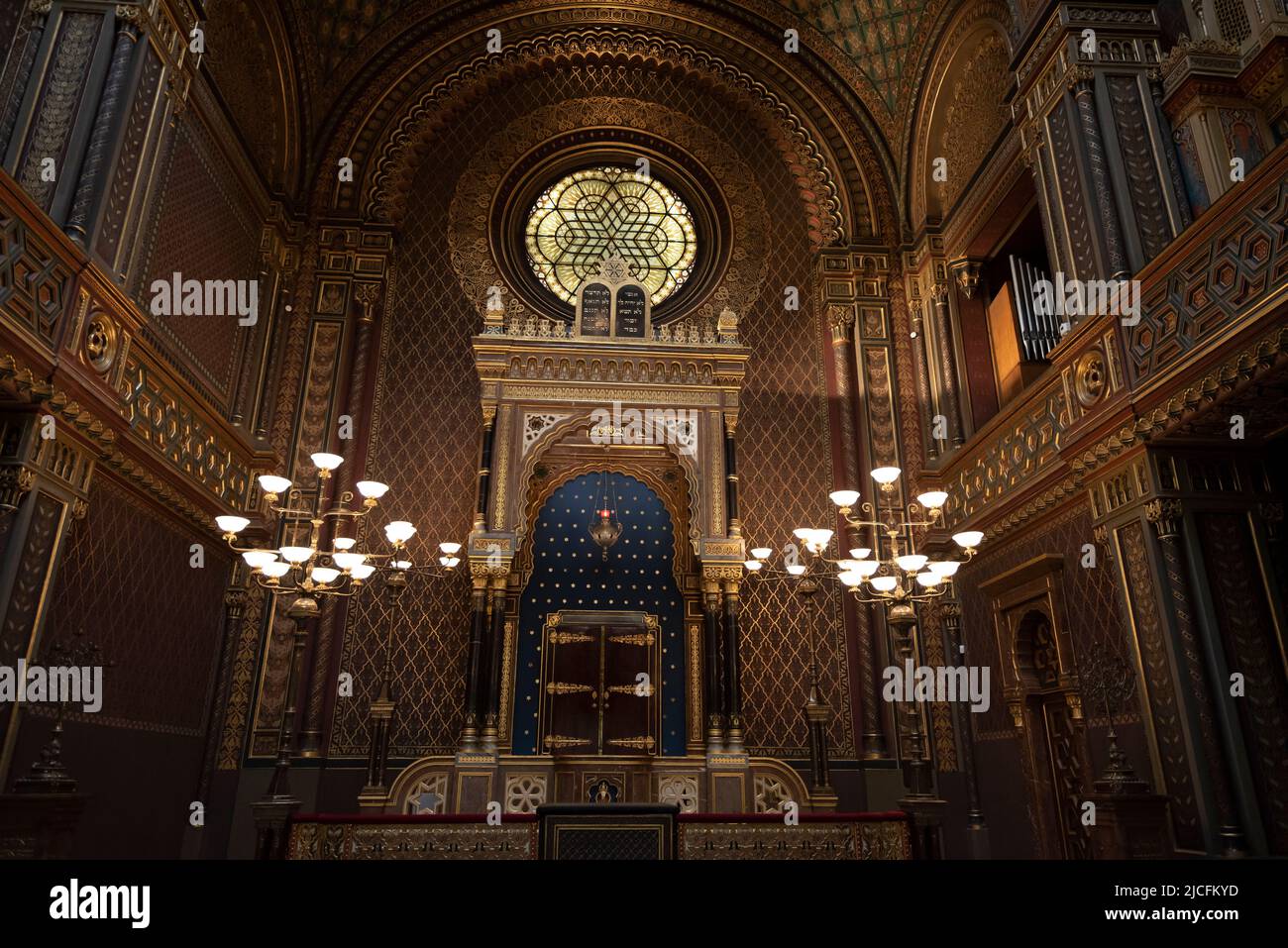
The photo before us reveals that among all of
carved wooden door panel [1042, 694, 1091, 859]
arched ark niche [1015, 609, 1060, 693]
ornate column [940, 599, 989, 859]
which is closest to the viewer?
carved wooden door panel [1042, 694, 1091, 859]

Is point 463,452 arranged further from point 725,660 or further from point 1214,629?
point 1214,629

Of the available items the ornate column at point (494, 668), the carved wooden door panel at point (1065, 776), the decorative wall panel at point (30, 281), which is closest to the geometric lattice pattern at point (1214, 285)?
the carved wooden door panel at point (1065, 776)

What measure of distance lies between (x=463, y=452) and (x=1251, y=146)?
9.47 metres

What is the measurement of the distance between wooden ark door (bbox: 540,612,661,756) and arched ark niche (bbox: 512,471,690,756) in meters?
0.02

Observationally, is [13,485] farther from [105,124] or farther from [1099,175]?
[1099,175]

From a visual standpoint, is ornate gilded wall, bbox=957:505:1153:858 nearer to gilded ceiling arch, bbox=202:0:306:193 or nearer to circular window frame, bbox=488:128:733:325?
circular window frame, bbox=488:128:733:325

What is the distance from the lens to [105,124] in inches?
283

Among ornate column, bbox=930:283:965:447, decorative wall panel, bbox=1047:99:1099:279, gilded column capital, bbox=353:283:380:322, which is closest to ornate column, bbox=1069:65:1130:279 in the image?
decorative wall panel, bbox=1047:99:1099:279

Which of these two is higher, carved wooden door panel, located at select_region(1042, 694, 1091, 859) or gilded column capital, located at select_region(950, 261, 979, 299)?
gilded column capital, located at select_region(950, 261, 979, 299)

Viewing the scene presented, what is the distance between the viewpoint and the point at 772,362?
1254 centimetres

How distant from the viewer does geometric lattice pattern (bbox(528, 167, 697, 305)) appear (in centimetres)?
1321
